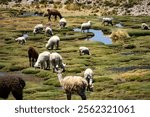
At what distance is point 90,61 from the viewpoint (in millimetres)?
30250

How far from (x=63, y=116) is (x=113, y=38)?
19.8 meters

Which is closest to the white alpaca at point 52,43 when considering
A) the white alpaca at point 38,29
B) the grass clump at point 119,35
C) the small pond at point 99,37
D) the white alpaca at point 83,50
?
the white alpaca at point 83,50

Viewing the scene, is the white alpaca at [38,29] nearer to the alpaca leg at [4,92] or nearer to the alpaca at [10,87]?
the alpaca at [10,87]

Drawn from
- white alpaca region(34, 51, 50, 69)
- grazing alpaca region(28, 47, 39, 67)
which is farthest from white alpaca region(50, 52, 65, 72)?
grazing alpaca region(28, 47, 39, 67)

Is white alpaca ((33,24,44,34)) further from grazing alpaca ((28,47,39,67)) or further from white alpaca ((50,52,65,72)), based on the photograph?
white alpaca ((50,52,65,72))

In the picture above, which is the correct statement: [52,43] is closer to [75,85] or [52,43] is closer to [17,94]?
[17,94]

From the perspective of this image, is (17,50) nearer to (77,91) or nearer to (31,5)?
(77,91)

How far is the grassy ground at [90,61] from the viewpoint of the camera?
23.4 metres

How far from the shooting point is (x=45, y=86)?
24578 mm

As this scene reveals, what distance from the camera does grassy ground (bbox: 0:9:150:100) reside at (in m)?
23.4


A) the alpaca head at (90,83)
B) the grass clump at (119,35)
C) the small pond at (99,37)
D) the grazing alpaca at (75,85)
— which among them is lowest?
the small pond at (99,37)

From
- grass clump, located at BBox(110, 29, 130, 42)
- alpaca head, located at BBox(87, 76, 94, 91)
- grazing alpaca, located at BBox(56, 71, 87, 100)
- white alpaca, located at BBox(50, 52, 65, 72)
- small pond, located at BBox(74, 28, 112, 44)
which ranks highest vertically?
grazing alpaca, located at BBox(56, 71, 87, 100)

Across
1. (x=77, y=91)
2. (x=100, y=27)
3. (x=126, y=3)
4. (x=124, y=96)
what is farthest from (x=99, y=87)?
(x=126, y=3)

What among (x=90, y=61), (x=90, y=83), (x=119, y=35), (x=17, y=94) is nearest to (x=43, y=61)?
(x=90, y=61)
